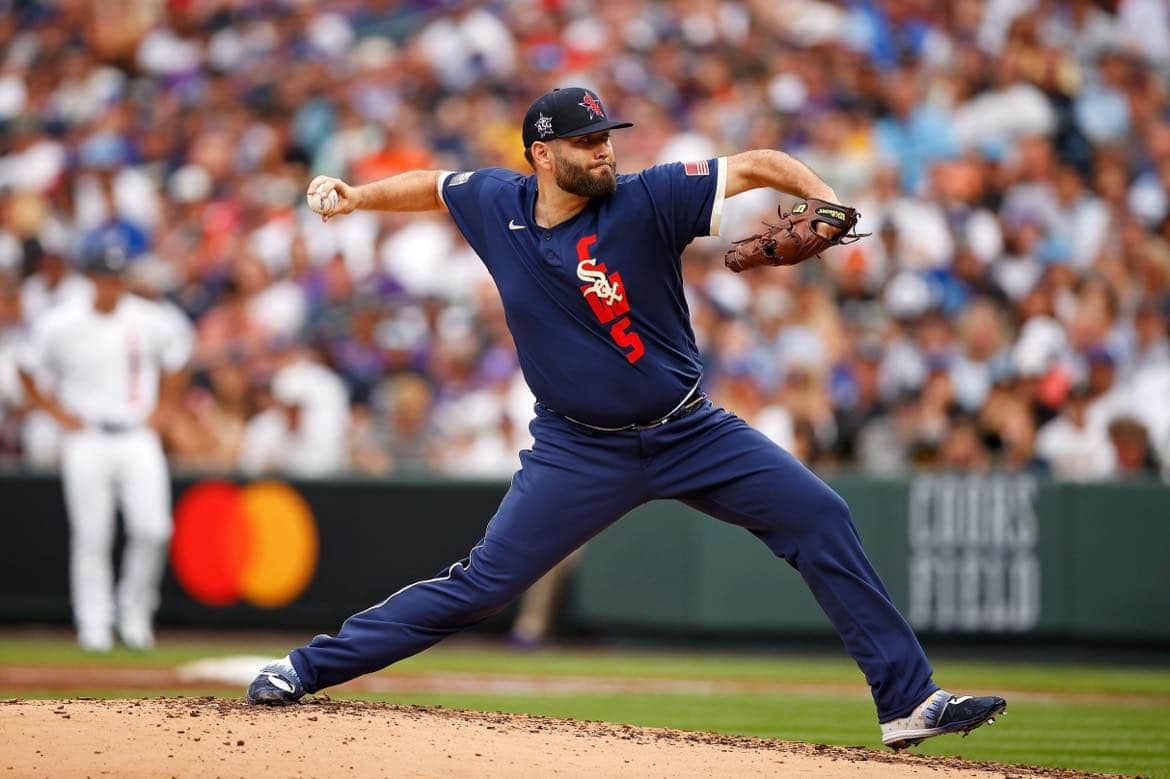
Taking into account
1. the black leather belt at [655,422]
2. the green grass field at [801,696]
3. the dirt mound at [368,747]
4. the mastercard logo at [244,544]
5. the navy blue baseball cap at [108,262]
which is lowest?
the green grass field at [801,696]

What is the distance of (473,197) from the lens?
6.11 metres

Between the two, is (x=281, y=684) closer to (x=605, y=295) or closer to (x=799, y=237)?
(x=605, y=295)

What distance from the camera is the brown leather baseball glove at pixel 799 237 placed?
17.6 ft

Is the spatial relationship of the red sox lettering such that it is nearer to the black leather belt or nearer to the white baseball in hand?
the black leather belt

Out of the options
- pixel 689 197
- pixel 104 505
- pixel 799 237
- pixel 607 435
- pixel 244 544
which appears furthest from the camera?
pixel 244 544

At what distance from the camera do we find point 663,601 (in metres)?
12.7

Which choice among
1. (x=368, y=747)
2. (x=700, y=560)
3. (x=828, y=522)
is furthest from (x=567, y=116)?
(x=700, y=560)

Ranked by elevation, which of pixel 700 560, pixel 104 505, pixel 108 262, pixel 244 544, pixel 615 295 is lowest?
pixel 700 560

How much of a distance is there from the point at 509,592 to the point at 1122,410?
7627 millimetres

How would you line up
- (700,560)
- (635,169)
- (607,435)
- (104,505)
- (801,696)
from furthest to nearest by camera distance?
(635,169) → (700,560) → (104,505) → (801,696) → (607,435)

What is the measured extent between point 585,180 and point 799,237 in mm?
822

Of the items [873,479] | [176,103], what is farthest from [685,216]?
[176,103]

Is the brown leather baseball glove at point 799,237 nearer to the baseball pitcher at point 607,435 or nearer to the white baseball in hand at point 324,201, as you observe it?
the baseball pitcher at point 607,435

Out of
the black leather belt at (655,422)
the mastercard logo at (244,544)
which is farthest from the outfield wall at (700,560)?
the black leather belt at (655,422)
